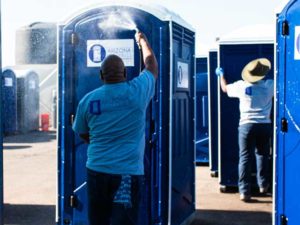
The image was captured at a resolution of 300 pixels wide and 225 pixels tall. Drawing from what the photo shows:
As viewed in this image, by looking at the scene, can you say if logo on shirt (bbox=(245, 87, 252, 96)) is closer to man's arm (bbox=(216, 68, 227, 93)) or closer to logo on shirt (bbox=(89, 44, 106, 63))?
man's arm (bbox=(216, 68, 227, 93))

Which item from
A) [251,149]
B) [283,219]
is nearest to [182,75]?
[283,219]

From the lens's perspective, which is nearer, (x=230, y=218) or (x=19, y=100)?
(x=230, y=218)

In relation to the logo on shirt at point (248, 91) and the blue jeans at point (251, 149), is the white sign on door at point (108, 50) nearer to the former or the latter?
the logo on shirt at point (248, 91)

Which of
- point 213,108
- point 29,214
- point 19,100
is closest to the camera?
point 29,214

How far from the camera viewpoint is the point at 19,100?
17812mm

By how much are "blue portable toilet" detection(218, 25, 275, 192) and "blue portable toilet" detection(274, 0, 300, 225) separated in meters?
2.83

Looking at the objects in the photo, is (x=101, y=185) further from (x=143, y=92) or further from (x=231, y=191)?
(x=231, y=191)

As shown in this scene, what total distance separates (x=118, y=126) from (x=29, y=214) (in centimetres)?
337

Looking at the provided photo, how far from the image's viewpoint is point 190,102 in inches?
247

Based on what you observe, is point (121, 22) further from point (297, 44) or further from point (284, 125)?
point (284, 125)

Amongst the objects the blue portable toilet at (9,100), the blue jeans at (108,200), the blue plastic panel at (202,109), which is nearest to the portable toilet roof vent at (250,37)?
the blue plastic panel at (202,109)

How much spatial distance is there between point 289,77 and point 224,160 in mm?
3372

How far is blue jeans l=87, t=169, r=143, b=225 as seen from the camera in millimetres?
3859

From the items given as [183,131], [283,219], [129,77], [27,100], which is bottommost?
[283,219]
